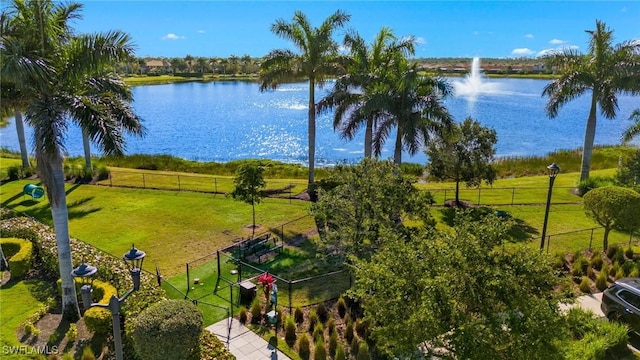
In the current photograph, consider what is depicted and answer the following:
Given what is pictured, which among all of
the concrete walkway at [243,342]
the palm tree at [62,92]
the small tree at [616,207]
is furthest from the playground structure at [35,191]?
the small tree at [616,207]

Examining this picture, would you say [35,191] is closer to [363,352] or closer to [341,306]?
[341,306]

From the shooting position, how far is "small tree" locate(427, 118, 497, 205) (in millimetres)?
23594

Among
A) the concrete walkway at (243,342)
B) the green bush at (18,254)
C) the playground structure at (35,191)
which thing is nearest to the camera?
the concrete walkway at (243,342)

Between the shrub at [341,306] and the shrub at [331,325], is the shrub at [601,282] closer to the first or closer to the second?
the shrub at [341,306]

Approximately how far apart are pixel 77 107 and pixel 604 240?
63.2ft

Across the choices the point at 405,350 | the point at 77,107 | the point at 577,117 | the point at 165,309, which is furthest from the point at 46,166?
the point at 577,117

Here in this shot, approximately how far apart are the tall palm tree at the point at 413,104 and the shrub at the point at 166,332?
47.2 feet

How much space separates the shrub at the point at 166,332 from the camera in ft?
34.9

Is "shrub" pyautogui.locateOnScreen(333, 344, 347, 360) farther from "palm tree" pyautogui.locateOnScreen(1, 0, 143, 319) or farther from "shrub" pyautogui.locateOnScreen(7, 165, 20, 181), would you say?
"shrub" pyautogui.locateOnScreen(7, 165, 20, 181)

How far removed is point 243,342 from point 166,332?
9.83ft

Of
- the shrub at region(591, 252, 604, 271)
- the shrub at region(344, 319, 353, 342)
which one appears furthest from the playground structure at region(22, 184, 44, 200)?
the shrub at region(591, 252, 604, 271)

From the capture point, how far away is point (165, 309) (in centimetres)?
1114

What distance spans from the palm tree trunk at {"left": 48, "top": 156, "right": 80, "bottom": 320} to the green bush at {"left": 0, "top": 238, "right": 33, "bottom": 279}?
13.8ft

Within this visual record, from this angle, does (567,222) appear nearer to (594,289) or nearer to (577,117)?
(594,289)
